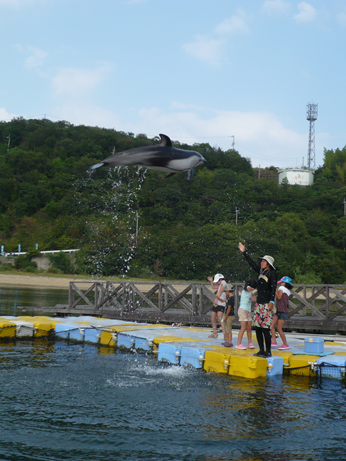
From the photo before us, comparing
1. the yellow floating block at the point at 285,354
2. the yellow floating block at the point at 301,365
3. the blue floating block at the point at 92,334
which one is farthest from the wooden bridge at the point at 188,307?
the yellow floating block at the point at 301,365

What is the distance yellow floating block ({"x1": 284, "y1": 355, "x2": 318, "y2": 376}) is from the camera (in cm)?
985

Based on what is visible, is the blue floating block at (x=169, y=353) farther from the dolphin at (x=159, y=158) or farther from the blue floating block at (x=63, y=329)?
the dolphin at (x=159, y=158)

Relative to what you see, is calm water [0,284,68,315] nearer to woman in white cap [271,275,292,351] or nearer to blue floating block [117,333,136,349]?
blue floating block [117,333,136,349]

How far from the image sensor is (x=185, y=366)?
34.6 feet

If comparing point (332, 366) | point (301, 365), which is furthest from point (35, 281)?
point (332, 366)

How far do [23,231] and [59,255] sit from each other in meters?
19.7

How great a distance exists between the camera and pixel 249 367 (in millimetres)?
9453

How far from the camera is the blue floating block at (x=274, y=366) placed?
9.59m

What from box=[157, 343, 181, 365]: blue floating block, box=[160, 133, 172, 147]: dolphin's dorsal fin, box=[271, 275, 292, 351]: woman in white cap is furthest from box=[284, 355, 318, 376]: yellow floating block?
box=[160, 133, 172, 147]: dolphin's dorsal fin

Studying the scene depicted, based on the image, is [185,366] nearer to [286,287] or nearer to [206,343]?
[206,343]

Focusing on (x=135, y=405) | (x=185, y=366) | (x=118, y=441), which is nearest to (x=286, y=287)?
(x=185, y=366)

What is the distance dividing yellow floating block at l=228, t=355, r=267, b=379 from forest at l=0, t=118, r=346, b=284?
35.6 m

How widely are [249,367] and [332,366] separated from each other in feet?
5.64

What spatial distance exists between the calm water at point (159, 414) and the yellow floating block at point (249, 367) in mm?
198
